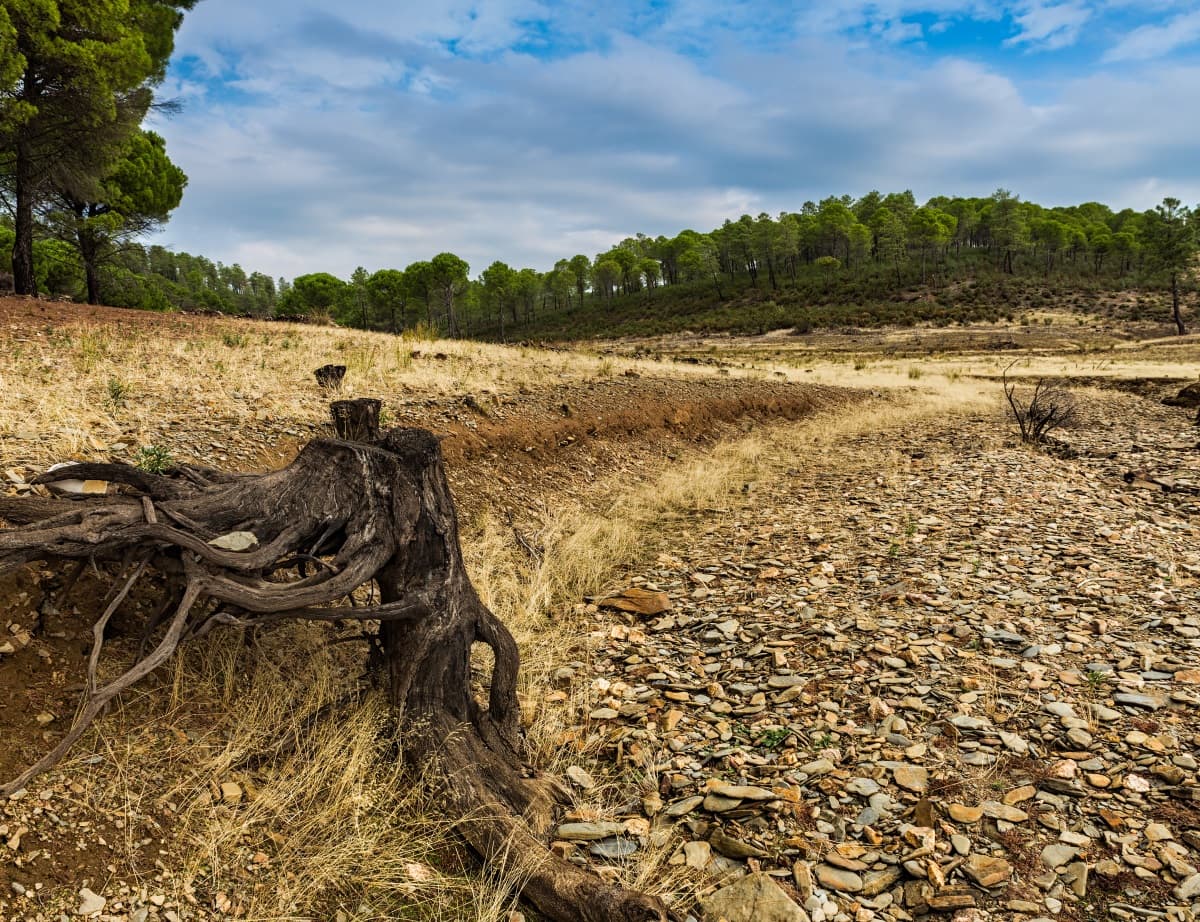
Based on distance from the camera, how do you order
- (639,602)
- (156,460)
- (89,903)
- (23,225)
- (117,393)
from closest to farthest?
(89,903), (156,460), (639,602), (117,393), (23,225)

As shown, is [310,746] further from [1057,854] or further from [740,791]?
[1057,854]

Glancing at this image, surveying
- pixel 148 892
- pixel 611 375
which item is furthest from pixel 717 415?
pixel 148 892

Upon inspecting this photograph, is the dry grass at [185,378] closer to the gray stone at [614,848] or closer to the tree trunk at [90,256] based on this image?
the gray stone at [614,848]

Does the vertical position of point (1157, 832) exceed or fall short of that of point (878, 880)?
it exceeds it

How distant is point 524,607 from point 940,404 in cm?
2046

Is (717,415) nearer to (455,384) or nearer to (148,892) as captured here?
(455,384)

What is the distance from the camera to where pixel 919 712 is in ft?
15.6

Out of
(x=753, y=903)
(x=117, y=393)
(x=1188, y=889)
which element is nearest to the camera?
(x=1188, y=889)

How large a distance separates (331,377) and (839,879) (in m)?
9.71

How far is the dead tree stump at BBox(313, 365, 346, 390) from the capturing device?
33.9 feet

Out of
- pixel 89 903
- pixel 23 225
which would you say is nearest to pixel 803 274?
pixel 23 225

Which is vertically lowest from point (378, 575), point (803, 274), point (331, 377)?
point (378, 575)

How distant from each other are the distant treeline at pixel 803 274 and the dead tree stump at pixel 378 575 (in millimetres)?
67207

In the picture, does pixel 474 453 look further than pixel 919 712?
Yes
